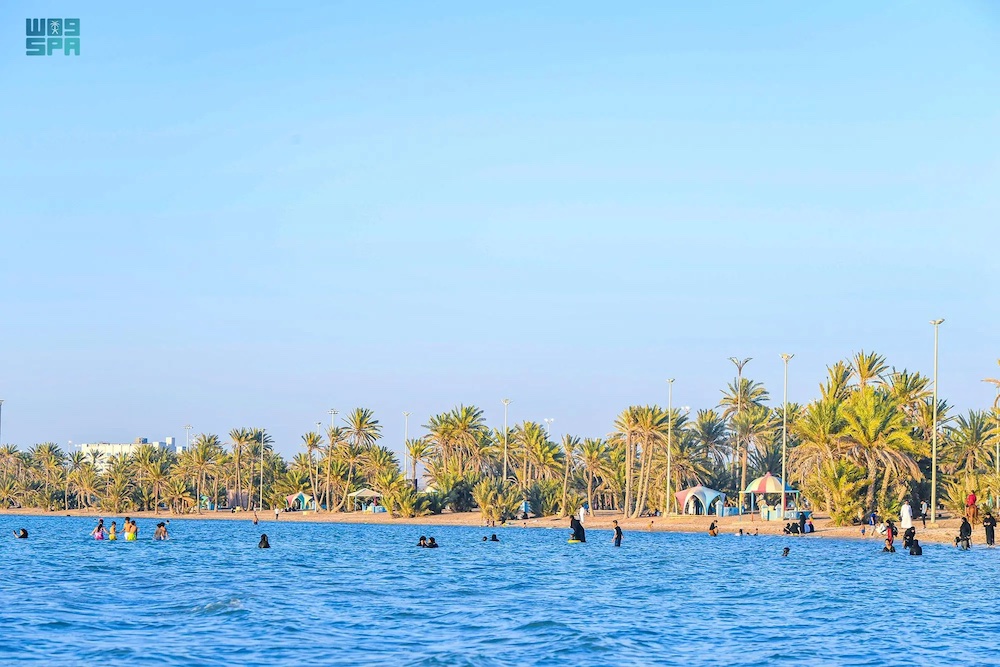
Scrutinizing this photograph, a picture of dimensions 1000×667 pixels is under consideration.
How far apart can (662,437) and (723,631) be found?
78979mm

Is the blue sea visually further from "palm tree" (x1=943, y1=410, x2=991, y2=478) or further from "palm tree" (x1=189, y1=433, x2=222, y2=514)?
"palm tree" (x1=189, y1=433, x2=222, y2=514)

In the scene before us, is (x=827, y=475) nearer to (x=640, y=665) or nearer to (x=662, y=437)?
(x=662, y=437)

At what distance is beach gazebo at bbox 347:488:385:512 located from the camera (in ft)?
420

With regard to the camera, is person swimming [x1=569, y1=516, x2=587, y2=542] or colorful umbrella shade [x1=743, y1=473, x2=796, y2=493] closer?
person swimming [x1=569, y1=516, x2=587, y2=542]

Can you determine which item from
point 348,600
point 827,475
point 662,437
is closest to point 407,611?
point 348,600

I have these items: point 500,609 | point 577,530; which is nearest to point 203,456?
point 577,530

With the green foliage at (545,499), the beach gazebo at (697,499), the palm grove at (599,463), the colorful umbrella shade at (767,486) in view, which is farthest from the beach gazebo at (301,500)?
the colorful umbrella shade at (767,486)

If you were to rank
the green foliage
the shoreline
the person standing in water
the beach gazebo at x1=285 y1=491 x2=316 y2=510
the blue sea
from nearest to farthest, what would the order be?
the blue sea
the person standing in water
the shoreline
the green foliage
the beach gazebo at x1=285 y1=491 x2=316 y2=510

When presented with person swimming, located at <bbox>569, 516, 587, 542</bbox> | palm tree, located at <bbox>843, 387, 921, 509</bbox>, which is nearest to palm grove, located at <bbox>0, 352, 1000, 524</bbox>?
palm tree, located at <bbox>843, 387, 921, 509</bbox>

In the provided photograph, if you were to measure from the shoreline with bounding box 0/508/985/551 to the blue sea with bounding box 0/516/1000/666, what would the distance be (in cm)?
1495

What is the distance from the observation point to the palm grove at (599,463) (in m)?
78.1

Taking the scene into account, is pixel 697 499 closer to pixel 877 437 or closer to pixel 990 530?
pixel 877 437

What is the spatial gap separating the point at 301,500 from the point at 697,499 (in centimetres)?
5712

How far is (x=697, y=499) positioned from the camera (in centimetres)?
10700
